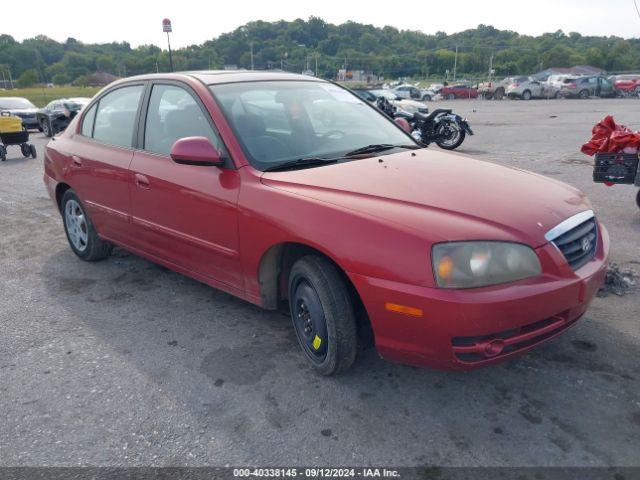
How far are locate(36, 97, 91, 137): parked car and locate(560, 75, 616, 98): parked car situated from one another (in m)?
30.8

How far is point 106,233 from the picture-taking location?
4.66m

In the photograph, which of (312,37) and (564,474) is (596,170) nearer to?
(564,474)

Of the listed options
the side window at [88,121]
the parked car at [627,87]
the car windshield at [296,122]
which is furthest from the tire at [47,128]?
the parked car at [627,87]

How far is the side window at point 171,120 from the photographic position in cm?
361

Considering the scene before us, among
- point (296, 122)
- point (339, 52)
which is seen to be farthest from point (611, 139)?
point (339, 52)

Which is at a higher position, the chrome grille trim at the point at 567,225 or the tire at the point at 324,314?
the chrome grille trim at the point at 567,225

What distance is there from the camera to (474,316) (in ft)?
7.70

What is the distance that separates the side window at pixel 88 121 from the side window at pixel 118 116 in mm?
73

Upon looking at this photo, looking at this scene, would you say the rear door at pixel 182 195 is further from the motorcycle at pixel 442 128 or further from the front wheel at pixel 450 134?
the front wheel at pixel 450 134

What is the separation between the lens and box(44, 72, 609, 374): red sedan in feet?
7.99

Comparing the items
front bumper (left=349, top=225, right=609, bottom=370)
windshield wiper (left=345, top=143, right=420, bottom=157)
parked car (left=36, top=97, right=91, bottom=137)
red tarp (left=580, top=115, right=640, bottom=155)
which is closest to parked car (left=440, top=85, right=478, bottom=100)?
parked car (left=36, top=97, right=91, bottom=137)

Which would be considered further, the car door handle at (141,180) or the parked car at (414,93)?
the parked car at (414,93)

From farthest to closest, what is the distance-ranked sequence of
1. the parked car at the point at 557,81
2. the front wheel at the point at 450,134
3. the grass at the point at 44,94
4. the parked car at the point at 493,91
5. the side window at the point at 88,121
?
the parked car at the point at 493,91, the grass at the point at 44,94, the parked car at the point at 557,81, the front wheel at the point at 450,134, the side window at the point at 88,121

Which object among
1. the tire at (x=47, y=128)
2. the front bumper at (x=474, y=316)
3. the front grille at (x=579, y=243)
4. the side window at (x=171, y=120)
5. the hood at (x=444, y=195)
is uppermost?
the side window at (x=171, y=120)
